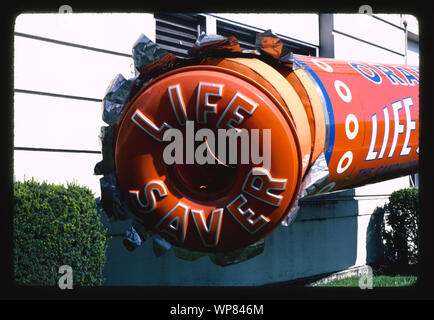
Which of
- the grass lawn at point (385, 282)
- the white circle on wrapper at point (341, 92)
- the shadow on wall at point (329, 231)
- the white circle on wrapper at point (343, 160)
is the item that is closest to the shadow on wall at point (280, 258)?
the shadow on wall at point (329, 231)

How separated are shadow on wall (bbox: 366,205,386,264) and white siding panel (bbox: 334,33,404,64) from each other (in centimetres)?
210

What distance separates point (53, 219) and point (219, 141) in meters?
1.19

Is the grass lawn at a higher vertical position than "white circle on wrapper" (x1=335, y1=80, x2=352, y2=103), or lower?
lower

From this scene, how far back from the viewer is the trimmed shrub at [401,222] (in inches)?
225

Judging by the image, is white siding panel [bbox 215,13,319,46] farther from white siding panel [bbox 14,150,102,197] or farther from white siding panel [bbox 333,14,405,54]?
white siding panel [bbox 14,150,102,197]

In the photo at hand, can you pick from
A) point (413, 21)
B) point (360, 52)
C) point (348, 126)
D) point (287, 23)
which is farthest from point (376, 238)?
point (413, 21)

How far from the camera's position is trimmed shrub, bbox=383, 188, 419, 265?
18.8 feet

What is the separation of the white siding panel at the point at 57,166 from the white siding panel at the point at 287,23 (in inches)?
81.0

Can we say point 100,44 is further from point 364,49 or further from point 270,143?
point 364,49

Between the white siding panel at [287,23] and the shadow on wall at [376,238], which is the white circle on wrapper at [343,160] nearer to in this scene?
the white siding panel at [287,23]

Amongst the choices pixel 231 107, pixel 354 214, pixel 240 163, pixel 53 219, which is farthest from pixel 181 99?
pixel 354 214

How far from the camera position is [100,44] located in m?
3.62

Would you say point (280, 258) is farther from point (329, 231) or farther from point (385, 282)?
point (385, 282)

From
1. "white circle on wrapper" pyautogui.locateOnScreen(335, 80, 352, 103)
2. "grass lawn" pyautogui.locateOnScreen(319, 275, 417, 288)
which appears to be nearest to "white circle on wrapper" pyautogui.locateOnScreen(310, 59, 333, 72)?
"white circle on wrapper" pyautogui.locateOnScreen(335, 80, 352, 103)
